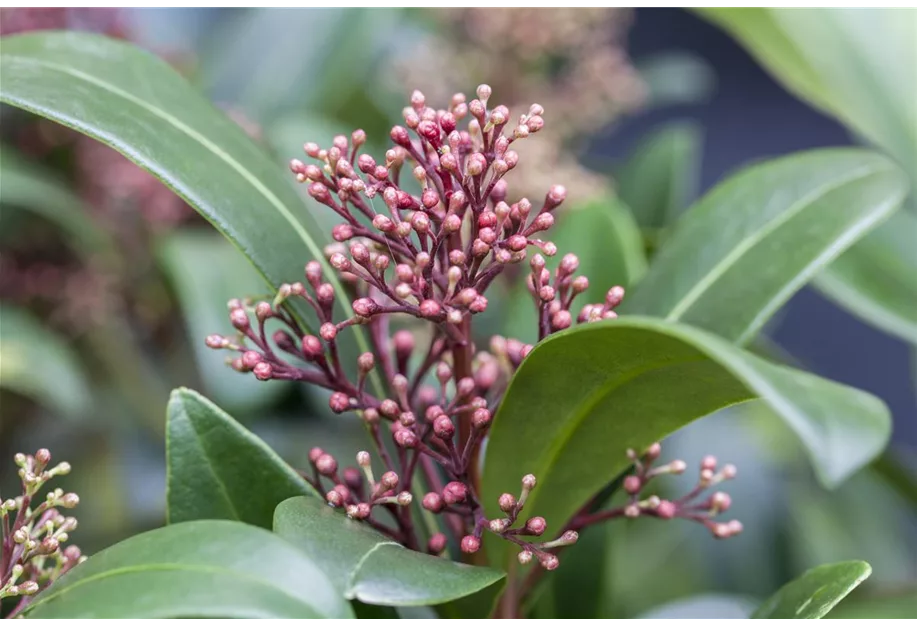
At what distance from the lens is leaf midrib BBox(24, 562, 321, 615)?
1.23ft

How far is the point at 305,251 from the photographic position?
615mm

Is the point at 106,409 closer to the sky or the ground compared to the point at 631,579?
closer to the sky

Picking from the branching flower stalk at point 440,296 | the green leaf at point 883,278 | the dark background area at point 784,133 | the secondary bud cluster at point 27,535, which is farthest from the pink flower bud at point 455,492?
the dark background area at point 784,133

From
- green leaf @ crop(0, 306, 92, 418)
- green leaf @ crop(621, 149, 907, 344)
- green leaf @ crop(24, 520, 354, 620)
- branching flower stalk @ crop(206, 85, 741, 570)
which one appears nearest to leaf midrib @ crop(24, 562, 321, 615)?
green leaf @ crop(24, 520, 354, 620)

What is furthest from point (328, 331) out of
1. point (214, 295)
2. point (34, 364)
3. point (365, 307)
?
point (34, 364)

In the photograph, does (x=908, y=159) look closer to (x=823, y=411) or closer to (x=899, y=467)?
A: (x=899, y=467)

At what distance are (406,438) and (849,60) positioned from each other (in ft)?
2.91

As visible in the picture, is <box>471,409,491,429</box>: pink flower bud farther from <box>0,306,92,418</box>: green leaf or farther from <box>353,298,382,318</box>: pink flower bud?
<box>0,306,92,418</box>: green leaf

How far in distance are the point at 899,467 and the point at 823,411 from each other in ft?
2.78

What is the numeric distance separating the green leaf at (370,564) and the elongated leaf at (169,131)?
0.61 feet

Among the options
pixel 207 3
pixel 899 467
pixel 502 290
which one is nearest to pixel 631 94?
pixel 502 290

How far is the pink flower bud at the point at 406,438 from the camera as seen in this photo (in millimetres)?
497

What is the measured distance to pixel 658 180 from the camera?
120 cm

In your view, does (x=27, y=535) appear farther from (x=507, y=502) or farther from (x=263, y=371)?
(x=507, y=502)
